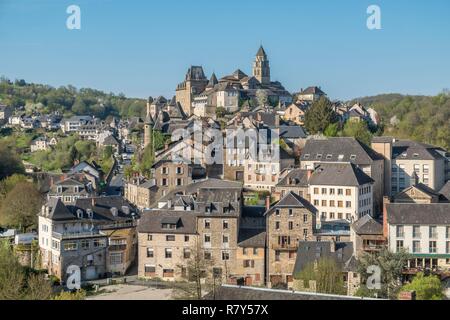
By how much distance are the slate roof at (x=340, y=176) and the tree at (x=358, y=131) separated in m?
9.72

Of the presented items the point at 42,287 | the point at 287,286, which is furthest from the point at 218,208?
the point at 42,287

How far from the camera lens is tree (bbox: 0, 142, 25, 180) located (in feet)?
160

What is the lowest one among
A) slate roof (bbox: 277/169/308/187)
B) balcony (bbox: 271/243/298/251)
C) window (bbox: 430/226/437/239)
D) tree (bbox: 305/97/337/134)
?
balcony (bbox: 271/243/298/251)

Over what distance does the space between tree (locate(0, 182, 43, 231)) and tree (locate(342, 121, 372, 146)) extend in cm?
1939

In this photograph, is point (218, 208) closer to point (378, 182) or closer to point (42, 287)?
point (42, 287)

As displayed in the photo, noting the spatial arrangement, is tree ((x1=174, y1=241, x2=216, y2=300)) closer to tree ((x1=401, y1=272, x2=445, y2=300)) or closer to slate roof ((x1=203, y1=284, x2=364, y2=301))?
tree ((x1=401, y1=272, x2=445, y2=300))

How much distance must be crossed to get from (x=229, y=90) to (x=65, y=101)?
172 feet

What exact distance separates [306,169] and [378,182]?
3961 mm

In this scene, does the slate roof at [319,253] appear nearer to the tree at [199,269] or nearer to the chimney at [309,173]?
the tree at [199,269]

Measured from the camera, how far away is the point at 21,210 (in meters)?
38.0

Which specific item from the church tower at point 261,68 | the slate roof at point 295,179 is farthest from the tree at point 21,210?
the church tower at point 261,68

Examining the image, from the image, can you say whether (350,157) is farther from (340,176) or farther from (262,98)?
(262,98)

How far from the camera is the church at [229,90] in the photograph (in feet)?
188

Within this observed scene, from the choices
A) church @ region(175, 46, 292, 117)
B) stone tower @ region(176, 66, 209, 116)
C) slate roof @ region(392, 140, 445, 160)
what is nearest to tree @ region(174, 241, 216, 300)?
slate roof @ region(392, 140, 445, 160)
